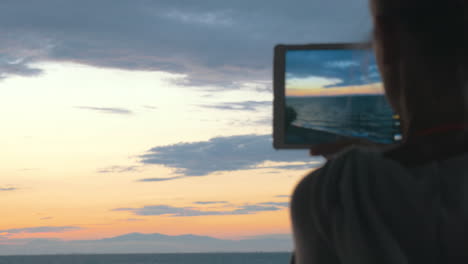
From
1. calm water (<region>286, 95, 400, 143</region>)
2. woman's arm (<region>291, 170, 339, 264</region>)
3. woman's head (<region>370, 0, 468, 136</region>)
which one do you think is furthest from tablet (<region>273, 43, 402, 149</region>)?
woman's arm (<region>291, 170, 339, 264</region>)

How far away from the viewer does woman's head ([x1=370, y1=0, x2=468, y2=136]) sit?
3.42 ft

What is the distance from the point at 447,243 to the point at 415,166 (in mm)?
133

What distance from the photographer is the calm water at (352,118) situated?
167 centimetres

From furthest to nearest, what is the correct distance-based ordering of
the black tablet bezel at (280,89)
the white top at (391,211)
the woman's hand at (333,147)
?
1. the black tablet bezel at (280,89)
2. the woman's hand at (333,147)
3. the white top at (391,211)

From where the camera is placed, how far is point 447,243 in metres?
0.95

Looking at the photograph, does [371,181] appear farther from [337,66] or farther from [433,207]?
[337,66]

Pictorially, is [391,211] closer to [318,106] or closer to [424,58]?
[424,58]

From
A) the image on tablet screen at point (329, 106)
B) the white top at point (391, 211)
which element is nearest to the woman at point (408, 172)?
the white top at point (391, 211)

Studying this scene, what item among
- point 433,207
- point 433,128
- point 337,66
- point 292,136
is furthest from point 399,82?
point 337,66

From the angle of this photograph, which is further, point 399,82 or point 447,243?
point 399,82

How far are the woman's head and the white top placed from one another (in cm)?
11

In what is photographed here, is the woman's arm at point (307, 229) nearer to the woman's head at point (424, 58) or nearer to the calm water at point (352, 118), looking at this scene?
the woman's head at point (424, 58)

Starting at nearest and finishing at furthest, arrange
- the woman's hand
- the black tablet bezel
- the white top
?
the white top → the woman's hand → the black tablet bezel

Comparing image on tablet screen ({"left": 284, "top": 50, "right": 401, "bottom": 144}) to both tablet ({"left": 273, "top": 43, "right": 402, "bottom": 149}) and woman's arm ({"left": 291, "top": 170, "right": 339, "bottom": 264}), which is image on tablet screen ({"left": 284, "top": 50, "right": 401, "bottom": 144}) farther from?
woman's arm ({"left": 291, "top": 170, "right": 339, "bottom": 264})
